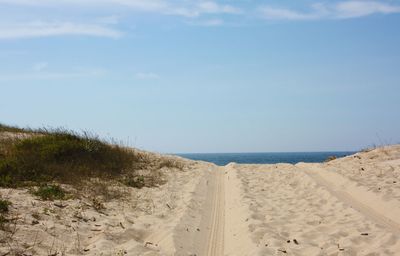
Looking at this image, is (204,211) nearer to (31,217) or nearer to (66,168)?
(31,217)

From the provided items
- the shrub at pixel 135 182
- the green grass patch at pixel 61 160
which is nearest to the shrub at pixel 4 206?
the green grass patch at pixel 61 160

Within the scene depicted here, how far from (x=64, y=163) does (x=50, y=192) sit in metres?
4.12

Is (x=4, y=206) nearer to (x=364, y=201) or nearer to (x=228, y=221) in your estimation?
(x=228, y=221)

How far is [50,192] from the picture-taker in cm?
1102

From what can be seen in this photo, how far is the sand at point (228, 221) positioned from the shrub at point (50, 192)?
1.04ft

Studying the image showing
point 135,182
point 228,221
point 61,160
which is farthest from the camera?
point 61,160

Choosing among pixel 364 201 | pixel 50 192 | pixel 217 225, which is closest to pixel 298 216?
pixel 217 225

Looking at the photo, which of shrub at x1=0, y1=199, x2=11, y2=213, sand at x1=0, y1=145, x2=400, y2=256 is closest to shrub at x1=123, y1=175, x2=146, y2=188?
Answer: sand at x1=0, y1=145, x2=400, y2=256

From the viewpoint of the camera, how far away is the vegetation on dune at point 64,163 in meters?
12.3

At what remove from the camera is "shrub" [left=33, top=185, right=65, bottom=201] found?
10672 millimetres

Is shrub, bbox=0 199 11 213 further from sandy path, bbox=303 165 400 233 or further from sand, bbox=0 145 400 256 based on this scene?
sandy path, bbox=303 165 400 233

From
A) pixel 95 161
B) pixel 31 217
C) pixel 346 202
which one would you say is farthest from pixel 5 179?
pixel 346 202

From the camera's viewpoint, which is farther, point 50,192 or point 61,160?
point 61,160

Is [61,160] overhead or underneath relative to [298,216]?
overhead
